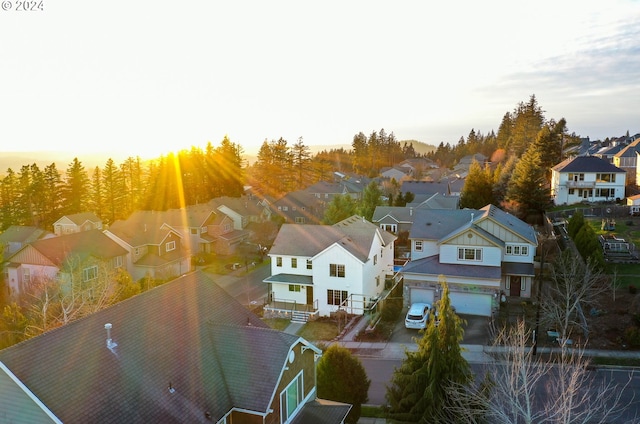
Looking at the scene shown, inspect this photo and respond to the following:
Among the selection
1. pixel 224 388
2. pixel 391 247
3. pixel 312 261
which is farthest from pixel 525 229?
pixel 224 388

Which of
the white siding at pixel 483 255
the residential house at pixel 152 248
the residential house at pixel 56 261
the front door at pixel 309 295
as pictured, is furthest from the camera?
the residential house at pixel 152 248

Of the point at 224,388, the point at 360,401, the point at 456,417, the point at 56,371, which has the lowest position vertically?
the point at 360,401

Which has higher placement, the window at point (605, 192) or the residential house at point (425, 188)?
the window at point (605, 192)

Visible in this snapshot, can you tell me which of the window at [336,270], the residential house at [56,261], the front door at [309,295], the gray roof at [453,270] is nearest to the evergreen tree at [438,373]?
the gray roof at [453,270]

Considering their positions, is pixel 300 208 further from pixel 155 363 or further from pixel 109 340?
pixel 109 340

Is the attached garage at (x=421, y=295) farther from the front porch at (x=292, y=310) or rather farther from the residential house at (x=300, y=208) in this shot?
the residential house at (x=300, y=208)

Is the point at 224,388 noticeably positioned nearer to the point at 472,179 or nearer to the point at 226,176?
the point at 472,179

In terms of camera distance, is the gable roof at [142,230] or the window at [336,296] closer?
the window at [336,296]
